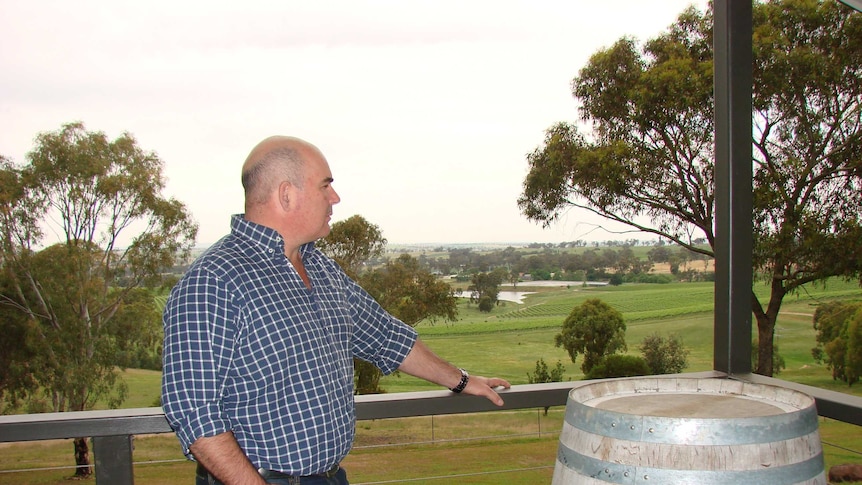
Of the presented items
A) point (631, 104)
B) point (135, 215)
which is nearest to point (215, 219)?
point (135, 215)

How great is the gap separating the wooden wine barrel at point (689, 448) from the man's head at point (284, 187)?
68 centimetres

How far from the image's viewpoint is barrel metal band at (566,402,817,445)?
35.0 inches

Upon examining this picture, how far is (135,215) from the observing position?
9453 mm

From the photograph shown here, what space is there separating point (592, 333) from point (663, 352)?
106 cm

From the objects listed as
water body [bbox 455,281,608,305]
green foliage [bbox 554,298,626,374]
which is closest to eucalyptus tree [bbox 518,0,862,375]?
water body [bbox 455,281,608,305]

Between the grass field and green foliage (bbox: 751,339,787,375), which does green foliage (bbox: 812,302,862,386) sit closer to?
the grass field

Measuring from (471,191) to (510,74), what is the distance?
1.64 m

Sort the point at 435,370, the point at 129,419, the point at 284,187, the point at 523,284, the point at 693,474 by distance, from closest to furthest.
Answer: the point at 693,474 < the point at 284,187 < the point at 129,419 < the point at 435,370 < the point at 523,284

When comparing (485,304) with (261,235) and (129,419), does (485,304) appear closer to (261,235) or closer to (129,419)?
(129,419)

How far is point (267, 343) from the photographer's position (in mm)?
1354

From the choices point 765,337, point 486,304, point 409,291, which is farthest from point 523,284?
point 765,337

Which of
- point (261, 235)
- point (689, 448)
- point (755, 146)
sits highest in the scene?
point (755, 146)

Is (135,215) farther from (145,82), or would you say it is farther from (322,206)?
(322,206)

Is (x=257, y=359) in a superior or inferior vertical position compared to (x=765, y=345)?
superior
